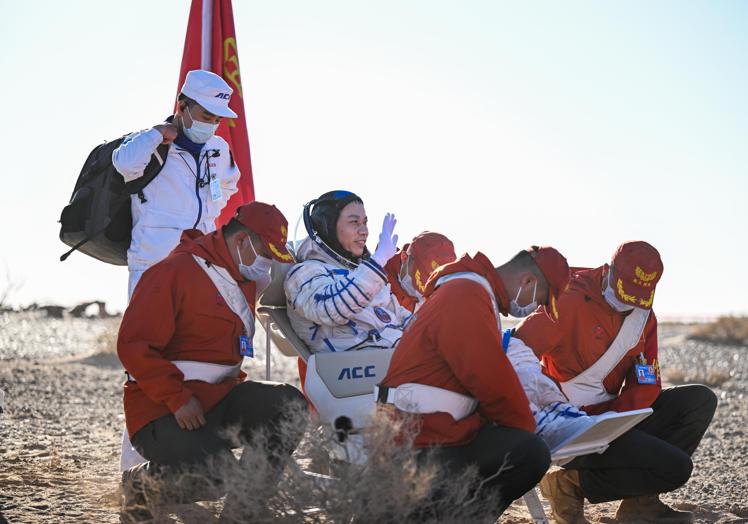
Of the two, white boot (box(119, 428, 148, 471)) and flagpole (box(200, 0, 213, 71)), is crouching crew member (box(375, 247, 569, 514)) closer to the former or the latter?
white boot (box(119, 428, 148, 471))

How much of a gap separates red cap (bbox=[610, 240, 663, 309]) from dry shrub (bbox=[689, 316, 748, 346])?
17868mm

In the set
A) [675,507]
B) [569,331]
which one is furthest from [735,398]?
[569,331]

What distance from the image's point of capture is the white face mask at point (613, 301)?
19.8ft

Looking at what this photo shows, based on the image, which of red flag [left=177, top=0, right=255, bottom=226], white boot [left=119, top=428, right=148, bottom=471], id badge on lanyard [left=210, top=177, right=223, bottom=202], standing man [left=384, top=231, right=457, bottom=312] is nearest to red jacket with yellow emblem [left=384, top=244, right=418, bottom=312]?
standing man [left=384, top=231, right=457, bottom=312]

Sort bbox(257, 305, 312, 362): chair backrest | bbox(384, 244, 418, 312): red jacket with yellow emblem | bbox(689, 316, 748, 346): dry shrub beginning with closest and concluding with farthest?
bbox(257, 305, 312, 362): chair backrest < bbox(384, 244, 418, 312): red jacket with yellow emblem < bbox(689, 316, 748, 346): dry shrub

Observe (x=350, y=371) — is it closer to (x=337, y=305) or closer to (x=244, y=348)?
(x=337, y=305)

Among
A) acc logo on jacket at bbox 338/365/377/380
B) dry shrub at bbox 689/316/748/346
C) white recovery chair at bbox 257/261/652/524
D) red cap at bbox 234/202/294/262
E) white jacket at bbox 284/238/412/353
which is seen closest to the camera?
white recovery chair at bbox 257/261/652/524

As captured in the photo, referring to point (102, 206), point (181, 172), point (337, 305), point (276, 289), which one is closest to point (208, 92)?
point (181, 172)

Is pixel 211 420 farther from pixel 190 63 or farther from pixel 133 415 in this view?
pixel 190 63

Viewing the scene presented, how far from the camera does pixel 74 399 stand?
11.0 meters

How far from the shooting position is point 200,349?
521 centimetres

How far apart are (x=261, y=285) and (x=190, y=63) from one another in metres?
4.05

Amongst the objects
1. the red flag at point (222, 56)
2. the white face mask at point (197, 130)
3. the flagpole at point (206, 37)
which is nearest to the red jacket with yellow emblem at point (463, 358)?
the white face mask at point (197, 130)

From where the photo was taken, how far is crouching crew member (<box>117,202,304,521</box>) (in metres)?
4.95
